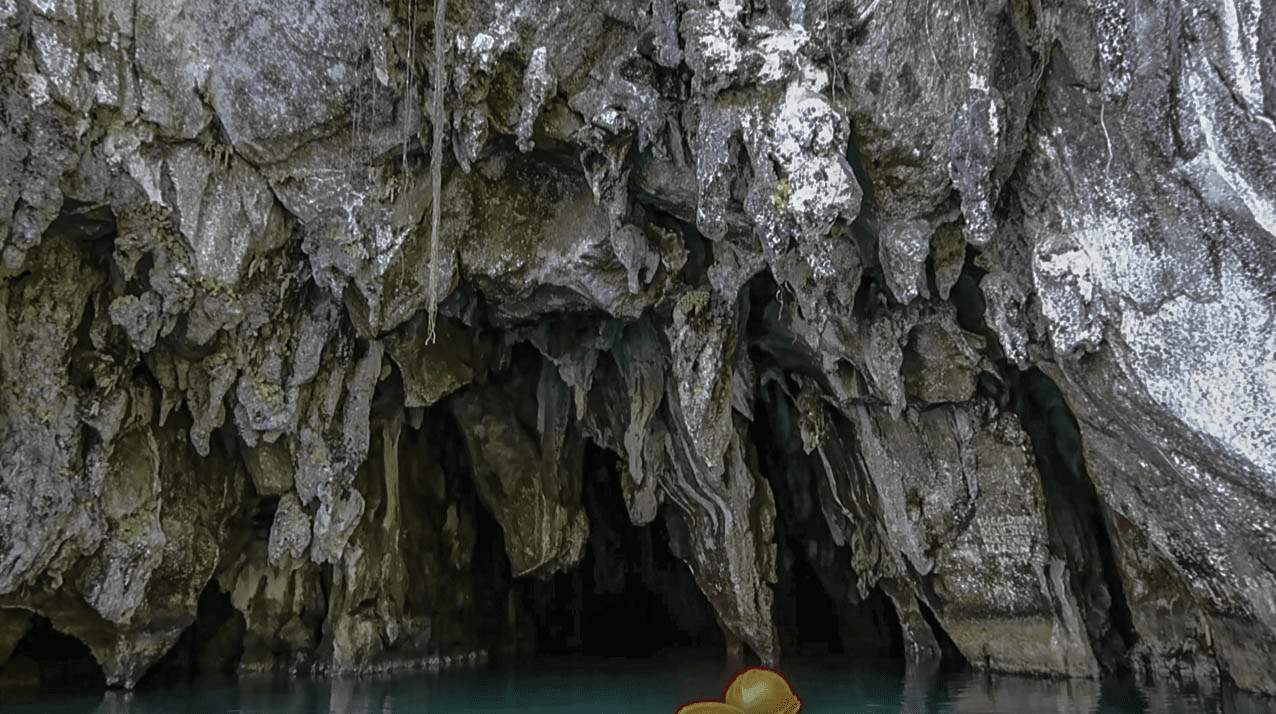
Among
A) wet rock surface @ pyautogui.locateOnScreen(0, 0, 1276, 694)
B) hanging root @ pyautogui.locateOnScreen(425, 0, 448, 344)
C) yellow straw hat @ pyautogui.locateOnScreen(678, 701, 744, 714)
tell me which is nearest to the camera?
yellow straw hat @ pyautogui.locateOnScreen(678, 701, 744, 714)

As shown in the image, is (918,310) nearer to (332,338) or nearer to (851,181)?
(851,181)

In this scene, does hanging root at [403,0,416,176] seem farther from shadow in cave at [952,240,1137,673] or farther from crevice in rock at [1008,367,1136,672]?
crevice in rock at [1008,367,1136,672]

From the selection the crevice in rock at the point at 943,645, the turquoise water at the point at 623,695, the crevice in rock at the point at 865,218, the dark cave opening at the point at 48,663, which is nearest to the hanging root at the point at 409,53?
the crevice in rock at the point at 865,218

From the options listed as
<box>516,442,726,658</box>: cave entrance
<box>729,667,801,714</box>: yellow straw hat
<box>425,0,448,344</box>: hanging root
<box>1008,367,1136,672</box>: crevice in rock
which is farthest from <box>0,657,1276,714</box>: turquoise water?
<box>516,442,726,658</box>: cave entrance

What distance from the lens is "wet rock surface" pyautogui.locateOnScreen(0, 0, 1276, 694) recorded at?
7660mm

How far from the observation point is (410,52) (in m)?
8.73

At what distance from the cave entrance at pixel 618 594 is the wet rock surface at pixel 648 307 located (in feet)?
14.7

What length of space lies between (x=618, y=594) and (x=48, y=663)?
30.1 feet

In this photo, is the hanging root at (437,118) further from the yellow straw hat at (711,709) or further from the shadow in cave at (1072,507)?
the shadow in cave at (1072,507)

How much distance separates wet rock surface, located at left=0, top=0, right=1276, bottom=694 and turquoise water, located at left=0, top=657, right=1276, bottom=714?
61 centimetres

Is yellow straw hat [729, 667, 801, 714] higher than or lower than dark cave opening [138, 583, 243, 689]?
lower

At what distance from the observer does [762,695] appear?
5207 mm

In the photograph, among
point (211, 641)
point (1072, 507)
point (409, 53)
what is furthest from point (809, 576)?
point (409, 53)

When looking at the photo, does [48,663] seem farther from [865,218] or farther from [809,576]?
[865,218]
